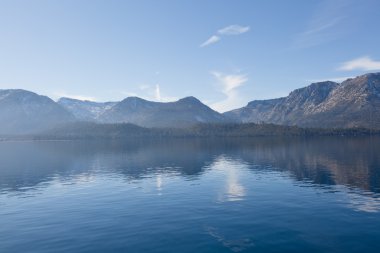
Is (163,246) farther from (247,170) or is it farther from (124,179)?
(247,170)

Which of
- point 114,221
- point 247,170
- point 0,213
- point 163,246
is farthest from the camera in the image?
point 247,170

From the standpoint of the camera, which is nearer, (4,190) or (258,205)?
(258,205)

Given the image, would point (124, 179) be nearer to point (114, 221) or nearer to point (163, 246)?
point (114, 221)

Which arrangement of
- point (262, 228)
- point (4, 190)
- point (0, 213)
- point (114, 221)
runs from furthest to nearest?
1. point (4, 190)
2. point (0, 213)
3. point (114, 221)
4. point (262, 228)

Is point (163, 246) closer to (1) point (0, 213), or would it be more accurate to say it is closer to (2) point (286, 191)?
(1) point (0, 213)

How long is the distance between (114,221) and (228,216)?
20896 mm

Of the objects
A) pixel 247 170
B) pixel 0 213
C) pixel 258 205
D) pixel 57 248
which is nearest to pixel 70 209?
pixel 0 213

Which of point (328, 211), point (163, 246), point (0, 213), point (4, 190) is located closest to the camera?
point (163, 246)

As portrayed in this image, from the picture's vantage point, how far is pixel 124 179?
380 feet

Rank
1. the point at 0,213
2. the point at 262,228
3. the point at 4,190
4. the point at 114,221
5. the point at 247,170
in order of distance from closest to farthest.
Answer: the point at 262,228, the point at 114,221, the point at 0,213, the point at 4,190, the point at 247,170

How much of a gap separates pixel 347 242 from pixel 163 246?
26380mm

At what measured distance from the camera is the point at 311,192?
281ft

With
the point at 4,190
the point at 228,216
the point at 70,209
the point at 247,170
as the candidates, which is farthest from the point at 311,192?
the point at 4,190

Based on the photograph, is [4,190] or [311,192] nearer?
[311,192]
